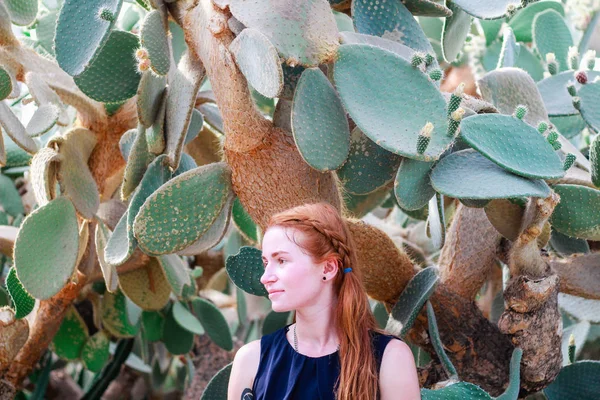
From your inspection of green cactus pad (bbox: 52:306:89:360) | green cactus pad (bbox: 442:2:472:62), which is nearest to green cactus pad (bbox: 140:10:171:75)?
green cactus pad (bbox: 442:2:472:62)

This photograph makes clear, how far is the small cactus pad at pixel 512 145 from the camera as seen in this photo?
149cm

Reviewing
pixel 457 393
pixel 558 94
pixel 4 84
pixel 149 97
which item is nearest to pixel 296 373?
pixel 457 393

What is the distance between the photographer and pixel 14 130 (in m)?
1.82

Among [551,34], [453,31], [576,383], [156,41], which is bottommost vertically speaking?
[576,383]

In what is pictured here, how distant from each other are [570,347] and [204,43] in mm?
1248

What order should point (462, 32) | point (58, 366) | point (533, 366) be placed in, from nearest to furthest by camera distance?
1. point (533, 366)
2. point (462, 32)
3. point (58, 366)

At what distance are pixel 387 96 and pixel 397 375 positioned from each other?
531mm

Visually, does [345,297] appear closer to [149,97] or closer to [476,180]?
[476,180]

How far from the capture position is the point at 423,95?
1569 mm

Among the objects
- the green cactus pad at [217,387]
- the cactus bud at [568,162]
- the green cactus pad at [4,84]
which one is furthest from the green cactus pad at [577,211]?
the green cactus pad at [4,84]

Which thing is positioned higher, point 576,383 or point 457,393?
point 457,393

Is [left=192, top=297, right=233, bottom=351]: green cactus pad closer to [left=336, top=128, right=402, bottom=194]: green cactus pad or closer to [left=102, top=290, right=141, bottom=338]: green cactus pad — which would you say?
[left=102, top=290, right=141, bottom=338]: green cactus pad

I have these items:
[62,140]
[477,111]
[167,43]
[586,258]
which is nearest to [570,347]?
[586,258]

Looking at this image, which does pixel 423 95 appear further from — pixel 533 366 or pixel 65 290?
pixel 65 290
